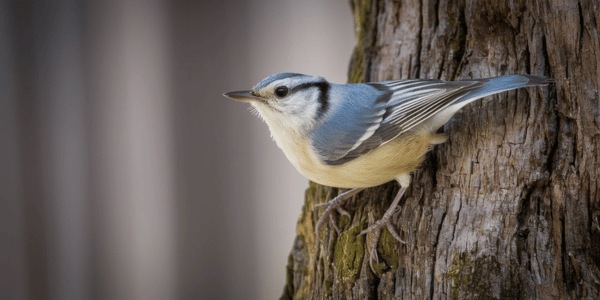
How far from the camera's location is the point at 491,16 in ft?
7.58

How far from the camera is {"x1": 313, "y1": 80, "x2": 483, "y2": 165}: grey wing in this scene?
219 cm

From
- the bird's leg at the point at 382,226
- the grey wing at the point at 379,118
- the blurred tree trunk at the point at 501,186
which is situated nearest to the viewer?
the blurred tree trunk at the point at 501,186

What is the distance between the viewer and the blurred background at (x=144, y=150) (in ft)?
10.5

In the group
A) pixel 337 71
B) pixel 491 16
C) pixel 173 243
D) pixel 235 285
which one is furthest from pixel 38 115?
pixel 491 16

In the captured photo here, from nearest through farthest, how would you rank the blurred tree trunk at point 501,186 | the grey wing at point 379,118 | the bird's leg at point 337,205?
1. the blurred tree trunk at point 501,186
2. the grey wing at point 379,118
3. the bird's leg at point 337,205

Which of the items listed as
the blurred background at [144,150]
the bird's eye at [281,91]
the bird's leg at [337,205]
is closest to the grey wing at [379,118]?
the bird's eye at [281,91]

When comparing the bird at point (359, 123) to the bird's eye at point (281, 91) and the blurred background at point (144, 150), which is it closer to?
the bird's eye at point (281, 91)

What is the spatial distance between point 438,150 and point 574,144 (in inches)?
18.3

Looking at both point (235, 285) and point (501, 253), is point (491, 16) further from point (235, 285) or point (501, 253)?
point (235, 285)

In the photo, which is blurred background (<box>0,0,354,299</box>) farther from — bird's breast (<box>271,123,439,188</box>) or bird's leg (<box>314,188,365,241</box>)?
bird's breast (<box>271,123,439,188</box>)

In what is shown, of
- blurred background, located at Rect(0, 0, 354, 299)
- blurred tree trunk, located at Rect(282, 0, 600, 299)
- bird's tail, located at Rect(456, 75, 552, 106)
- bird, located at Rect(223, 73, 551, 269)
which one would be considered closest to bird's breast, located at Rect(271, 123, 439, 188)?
bird, located at Rect(223, 73, 551, 269)

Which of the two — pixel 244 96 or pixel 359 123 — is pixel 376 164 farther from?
pixel 244 96

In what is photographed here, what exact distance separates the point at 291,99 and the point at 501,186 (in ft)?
2.54

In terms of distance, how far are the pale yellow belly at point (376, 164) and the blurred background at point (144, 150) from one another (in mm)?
1353
